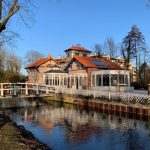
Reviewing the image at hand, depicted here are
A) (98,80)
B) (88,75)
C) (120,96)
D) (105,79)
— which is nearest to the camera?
(120,96)

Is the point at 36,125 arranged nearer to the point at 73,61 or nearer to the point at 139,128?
the point at 139,128

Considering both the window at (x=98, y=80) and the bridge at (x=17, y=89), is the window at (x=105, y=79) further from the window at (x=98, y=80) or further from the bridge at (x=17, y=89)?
the bridge at (x=17, y=89)

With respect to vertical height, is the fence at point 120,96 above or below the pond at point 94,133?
above

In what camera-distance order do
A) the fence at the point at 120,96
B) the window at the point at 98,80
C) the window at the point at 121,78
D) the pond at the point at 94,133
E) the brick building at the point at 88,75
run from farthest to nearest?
the window at the point at 98,80, the window at the point at 121,78, the brick building at the point at 88,75, the fence at the point at 120,96, the pond at the point at 94,133

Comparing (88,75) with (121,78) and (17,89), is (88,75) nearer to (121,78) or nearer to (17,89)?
(121,78)

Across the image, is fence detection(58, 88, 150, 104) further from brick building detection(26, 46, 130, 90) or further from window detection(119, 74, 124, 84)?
window detection(119, 74, 124, 84)

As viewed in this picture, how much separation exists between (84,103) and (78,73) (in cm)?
1078

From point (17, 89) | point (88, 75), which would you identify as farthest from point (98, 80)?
point (17, 89)

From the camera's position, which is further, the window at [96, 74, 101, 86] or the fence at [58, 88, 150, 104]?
the window at [96, 74, 101, 86]

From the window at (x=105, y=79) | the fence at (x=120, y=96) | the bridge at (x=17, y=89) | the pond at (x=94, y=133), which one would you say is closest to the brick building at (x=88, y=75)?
the window at (x=105, y=79)

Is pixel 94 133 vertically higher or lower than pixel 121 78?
lower

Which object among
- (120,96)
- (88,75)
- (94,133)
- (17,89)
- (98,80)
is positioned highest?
(88,75)

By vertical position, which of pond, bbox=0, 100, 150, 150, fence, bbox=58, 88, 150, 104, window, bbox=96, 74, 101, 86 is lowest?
pond, bbox=0, 100, 150, 150

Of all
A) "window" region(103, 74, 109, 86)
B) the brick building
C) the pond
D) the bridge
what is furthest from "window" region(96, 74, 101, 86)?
the pond
